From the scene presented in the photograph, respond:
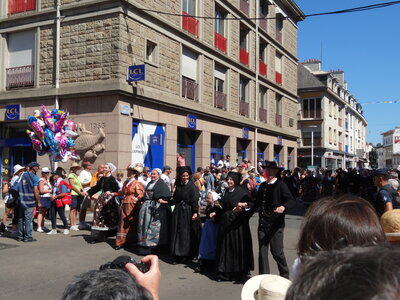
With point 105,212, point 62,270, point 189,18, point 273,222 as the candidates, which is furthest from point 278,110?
point 62,270

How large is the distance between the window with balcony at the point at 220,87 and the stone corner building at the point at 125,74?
0.08 metres

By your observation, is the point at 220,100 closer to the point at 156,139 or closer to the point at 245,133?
the point at 245,133

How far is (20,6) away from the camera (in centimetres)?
1725

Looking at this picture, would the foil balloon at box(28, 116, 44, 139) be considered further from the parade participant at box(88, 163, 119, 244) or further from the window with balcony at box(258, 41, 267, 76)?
the window with balcony at box(258, 41, 267, 76)

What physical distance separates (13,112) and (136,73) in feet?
19.9

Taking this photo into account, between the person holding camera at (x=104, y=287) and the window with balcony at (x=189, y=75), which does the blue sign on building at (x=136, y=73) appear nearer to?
the window with balcony at (x=189, y=75)

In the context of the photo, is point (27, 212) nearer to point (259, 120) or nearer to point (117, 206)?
point (117, 206)

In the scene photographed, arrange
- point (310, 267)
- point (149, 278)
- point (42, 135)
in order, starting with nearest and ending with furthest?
point (310, 267), point (149, 278), point (42, 135)

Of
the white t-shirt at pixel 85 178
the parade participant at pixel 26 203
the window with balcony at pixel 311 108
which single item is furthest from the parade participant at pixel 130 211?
the window with balcony at pixel 311 108

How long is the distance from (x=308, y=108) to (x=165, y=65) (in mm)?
31661

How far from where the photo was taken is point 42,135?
1211 centimetres

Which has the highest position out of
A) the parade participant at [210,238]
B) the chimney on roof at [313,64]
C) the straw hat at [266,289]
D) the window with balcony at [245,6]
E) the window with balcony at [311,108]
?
the chimney on roof at [313,64]

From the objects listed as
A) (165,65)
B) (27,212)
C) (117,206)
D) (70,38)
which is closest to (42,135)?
(27,212)

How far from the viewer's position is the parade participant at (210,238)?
6926 millimetres
